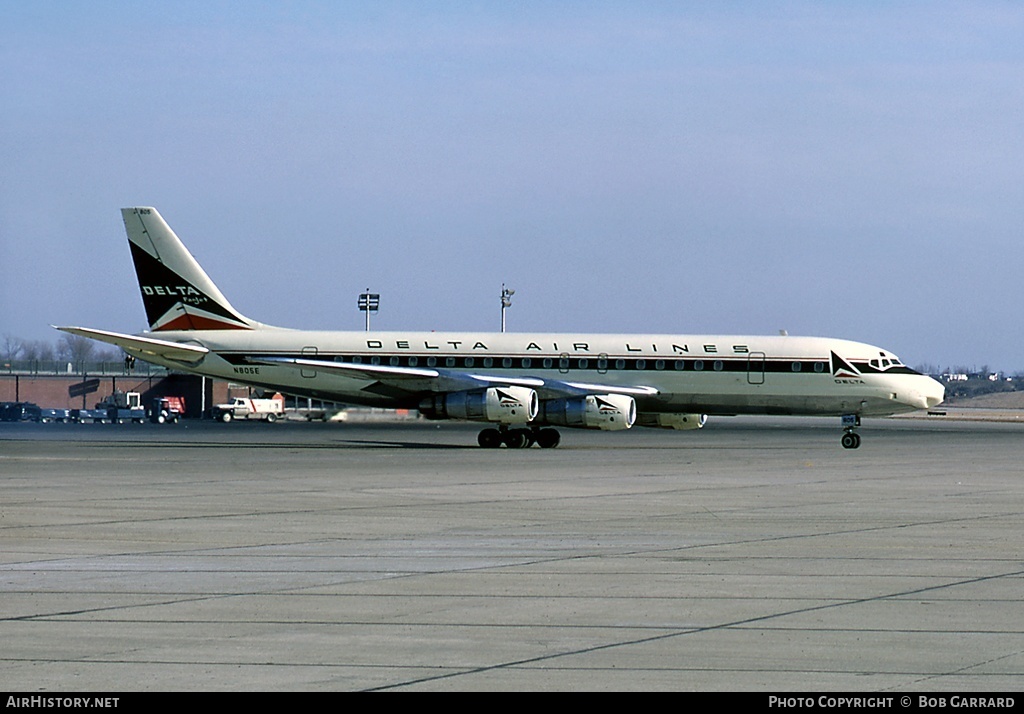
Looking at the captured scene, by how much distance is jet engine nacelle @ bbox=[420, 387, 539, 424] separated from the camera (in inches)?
1757

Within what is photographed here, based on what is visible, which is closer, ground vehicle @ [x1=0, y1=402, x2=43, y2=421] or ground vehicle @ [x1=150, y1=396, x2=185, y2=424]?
ground vehicle @ [x1=150, y1=396, x2=185, y2=424]

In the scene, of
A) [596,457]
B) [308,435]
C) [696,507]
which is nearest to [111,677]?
[696,507]

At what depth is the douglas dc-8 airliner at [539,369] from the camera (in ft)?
152

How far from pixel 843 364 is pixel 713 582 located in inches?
1354

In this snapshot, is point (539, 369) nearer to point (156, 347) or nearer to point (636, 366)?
point (636, 366)

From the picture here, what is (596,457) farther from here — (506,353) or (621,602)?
(621,602)

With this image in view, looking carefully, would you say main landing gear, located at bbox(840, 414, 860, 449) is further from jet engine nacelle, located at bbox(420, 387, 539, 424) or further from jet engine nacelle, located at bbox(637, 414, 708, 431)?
jet engine nacelle, located at bbox(420, 387, 539, 424)

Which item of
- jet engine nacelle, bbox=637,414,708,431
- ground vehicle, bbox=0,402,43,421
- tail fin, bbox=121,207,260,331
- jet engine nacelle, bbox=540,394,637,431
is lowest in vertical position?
ground vehicle, bbox=0,402,43,421

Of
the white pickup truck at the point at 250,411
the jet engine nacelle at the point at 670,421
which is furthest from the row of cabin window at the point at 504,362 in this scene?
the white pickup truck at the point at 250,411

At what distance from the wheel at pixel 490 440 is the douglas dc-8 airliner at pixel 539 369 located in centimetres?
3

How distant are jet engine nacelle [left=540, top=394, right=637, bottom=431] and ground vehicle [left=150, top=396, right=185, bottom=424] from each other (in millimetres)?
42732

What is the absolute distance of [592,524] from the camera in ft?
63.7

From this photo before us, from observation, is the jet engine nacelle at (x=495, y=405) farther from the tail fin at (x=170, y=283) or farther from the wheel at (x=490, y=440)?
the tail fin at (x=170, y=283)

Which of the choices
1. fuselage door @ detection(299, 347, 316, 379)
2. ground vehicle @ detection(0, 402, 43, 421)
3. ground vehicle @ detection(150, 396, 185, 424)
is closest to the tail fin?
fuselage door @ detection(299, 347, 316, 379)
